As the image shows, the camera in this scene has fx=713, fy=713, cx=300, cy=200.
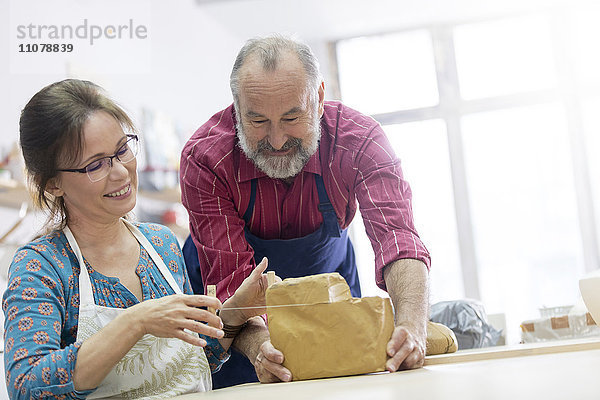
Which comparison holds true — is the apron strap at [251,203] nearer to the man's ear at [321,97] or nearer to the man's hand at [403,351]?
the man's ear at [321,97]

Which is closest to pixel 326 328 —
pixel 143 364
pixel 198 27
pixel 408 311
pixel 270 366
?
pixel 270 366

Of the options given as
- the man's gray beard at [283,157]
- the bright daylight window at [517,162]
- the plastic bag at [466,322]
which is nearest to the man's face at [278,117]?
the man's gray beard at [283,157]

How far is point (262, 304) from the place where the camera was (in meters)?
1.22

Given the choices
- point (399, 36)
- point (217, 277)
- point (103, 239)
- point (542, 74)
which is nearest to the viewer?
point (103, 239)

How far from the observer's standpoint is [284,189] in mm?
1596

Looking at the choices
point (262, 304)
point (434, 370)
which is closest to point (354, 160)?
point (262, 304)

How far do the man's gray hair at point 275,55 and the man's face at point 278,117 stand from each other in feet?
0.05

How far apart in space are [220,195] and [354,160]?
305 mm

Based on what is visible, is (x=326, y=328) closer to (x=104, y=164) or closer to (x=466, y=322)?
(x=104, y=164)

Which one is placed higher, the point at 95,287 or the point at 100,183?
the point at 100,183

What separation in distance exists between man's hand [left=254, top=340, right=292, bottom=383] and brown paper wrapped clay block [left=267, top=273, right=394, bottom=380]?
0.05ft

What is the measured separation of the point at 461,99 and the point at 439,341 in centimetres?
429

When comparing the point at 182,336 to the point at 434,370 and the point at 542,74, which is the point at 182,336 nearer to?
the point at 434,370

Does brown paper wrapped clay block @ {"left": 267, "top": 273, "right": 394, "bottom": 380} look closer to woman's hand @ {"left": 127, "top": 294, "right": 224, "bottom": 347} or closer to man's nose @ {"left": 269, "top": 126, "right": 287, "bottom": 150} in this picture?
woman's hand @ {"left": 127, "top": 294, "right": 224, "bottom": 347}
